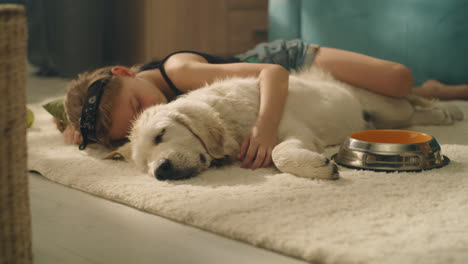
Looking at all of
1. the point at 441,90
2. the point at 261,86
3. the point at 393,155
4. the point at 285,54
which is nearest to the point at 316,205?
the point at 393,155

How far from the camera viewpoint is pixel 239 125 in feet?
6.89

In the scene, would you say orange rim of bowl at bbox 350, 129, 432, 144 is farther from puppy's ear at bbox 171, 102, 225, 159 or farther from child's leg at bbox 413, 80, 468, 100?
child's leg at bbox 413, 80, 468, 100

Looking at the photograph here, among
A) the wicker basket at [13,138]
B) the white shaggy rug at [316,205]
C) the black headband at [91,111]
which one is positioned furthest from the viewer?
the black headband at [91,111]

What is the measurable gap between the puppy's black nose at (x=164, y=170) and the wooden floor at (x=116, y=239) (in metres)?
0.22

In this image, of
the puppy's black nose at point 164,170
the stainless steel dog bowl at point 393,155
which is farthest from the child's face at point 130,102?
the stainless steel dog bowl at point 393,155

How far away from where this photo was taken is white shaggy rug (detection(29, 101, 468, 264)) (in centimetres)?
122

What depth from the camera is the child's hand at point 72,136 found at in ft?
8.29

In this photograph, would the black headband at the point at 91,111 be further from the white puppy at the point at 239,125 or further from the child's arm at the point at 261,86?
the child's arm at the point at 261,86

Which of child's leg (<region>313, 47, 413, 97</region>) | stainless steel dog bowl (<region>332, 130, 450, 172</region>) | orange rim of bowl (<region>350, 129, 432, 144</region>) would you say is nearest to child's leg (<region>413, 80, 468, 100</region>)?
child's leg (<region>313, 47, 413, 97</region>)

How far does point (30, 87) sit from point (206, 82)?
333 cm

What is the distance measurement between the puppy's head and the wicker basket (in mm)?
784

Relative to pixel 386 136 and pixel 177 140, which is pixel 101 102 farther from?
pixel 386 136

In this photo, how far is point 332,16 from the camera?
12.2 feet

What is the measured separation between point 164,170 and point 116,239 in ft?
1.54
